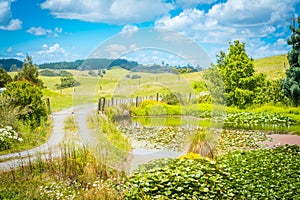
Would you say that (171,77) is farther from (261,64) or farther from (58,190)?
(261,64)

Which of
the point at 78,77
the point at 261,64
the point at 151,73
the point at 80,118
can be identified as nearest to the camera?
the point at 78,77

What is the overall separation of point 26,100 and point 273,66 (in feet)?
105

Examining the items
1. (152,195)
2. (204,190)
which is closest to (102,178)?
(152,195)

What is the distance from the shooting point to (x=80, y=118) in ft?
33.2

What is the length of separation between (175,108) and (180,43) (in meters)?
8.71

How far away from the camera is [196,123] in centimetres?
1328

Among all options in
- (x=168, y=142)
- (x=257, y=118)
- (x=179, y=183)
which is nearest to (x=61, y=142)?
(x=168, y=142)

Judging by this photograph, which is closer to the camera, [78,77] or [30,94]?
[78,77]

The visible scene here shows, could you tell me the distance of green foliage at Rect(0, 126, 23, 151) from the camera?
30.0 feet

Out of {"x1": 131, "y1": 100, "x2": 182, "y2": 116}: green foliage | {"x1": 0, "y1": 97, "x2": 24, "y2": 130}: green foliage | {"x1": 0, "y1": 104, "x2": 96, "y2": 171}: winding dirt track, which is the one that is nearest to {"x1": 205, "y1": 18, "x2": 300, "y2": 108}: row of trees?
{"x1": 131, "y1": 100, "x2": 182, "y2": 116}: green foliage

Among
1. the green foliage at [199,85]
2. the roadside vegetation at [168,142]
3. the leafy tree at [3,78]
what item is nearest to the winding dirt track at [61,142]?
the roadside vegetation at [168,142]

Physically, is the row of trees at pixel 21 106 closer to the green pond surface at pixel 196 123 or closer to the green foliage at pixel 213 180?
the green pond surface at pixel 196 123

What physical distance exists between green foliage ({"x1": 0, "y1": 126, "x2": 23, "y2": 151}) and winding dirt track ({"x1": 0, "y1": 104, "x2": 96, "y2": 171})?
21.2 inches

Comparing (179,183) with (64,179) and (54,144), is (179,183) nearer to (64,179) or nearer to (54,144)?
(64,179)
